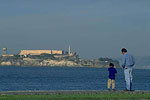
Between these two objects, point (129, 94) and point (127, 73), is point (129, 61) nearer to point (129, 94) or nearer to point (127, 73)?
point (127, 73)

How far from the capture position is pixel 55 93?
22.5m

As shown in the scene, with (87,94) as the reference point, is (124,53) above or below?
above

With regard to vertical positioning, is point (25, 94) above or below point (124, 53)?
below

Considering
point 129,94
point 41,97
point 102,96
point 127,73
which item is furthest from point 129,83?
point 41,97

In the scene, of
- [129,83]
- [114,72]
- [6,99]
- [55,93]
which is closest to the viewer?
[6,99]

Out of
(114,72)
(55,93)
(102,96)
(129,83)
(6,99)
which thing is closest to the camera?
(6,99)

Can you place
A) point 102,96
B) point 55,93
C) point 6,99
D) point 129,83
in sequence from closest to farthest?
1. point 6,99
2. point 102,96
3. point 55,93
4. point 129,83

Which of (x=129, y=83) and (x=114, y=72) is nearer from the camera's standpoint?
(x=129, y=83)

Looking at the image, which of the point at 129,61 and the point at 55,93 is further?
the point at 129,61

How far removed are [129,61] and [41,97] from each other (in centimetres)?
582

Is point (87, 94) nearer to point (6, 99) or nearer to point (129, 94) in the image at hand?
point (129, 94)

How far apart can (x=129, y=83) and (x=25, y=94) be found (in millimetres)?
5050

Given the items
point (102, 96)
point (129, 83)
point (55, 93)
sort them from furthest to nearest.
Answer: point (129, 83)
point (55, 93)
point (102, 96)

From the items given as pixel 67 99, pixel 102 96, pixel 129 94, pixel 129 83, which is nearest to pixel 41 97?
pixel 67 99
